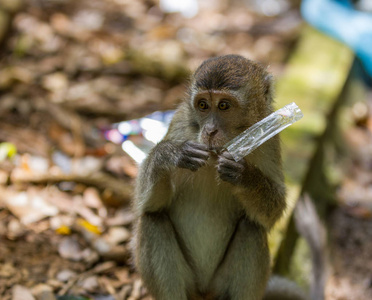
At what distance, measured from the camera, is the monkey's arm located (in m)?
3.62

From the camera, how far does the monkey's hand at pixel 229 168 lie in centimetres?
360

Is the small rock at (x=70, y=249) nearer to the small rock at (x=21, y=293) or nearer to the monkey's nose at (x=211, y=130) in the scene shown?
the small rock at (x=21, y=293)

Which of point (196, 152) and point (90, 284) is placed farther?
point (90, 284)

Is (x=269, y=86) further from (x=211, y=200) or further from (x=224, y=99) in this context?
(x=211, y=200)

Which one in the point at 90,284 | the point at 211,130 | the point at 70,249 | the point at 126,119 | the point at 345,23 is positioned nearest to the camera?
the point at 211,130

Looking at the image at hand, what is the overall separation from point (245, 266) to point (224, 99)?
1303mm

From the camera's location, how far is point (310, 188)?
6.19 m

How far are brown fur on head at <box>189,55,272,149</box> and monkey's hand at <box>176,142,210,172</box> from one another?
13 centimetres

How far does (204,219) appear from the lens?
416 cm

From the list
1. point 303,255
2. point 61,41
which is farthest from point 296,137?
point 61,41

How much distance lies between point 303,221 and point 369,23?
5.10 m

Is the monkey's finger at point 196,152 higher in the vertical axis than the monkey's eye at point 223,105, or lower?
lower

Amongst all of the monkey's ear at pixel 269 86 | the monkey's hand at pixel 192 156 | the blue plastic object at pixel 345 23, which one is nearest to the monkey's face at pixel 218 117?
the monkey's hand at pixel 192 156

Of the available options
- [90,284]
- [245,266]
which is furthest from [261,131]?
[90,284]
